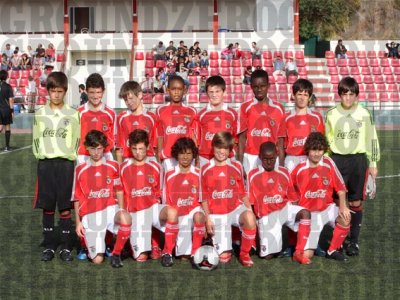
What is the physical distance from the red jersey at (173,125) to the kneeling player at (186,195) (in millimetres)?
763

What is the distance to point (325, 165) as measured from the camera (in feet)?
27.2

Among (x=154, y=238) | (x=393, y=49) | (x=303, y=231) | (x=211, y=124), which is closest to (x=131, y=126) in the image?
(x=211, y=124)

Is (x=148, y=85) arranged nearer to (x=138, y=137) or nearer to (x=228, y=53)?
(x=228, y=53)

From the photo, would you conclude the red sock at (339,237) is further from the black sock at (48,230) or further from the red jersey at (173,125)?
the black sock at (48,230)

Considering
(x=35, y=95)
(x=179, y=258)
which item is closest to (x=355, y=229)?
(x=179, y=258)

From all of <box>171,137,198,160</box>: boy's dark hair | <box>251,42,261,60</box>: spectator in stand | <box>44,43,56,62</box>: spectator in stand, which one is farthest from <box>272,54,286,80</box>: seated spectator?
<box>171,137,198,160</box>: boy's dark hair

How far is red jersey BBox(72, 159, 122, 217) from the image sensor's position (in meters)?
8.20

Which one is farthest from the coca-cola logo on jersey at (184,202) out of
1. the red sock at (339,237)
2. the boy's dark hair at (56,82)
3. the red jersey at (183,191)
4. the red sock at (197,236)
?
the boy's dark hair at (56,82)

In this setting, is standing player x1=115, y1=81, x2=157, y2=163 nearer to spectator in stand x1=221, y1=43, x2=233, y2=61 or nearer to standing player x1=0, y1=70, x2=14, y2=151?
standing player x1=0, y1=70, x2=14, y2=151

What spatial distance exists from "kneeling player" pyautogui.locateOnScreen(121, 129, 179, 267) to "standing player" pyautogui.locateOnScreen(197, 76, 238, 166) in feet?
2.77

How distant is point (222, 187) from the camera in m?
8.19

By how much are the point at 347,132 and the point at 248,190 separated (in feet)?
3.62

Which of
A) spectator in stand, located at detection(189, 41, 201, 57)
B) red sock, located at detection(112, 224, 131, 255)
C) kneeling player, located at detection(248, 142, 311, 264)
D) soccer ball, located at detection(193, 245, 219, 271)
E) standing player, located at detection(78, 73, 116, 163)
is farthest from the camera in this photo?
spectator in stand, located at detection(189, 41, 201, 57)

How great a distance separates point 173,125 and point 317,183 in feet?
5.23
